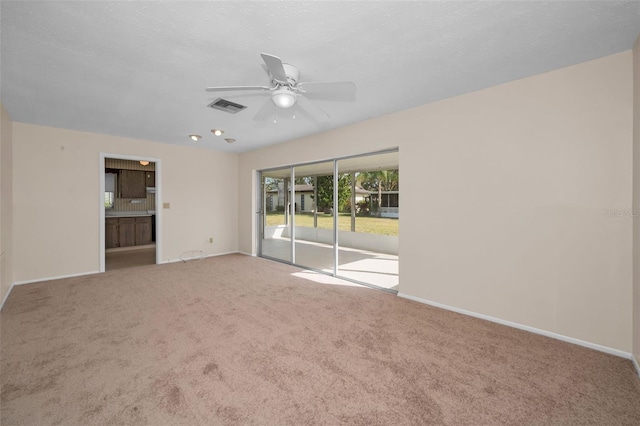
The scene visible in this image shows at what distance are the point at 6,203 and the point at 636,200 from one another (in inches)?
273

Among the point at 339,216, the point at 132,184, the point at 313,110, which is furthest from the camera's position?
the point at 132,184

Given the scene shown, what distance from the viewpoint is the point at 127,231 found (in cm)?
700

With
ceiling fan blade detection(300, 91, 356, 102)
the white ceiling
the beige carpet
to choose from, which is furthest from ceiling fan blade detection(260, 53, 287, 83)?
the beige carpet

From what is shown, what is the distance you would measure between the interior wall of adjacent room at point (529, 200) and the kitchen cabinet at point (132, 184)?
7.32m

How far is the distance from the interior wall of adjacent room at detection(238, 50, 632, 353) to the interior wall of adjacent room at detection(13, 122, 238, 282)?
4595mm

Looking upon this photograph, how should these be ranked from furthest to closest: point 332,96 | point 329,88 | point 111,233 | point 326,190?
point 111,233 < point 326,190 < point 332,96 < point 329,88

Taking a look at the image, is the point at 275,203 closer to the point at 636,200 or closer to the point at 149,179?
the point at 149,179

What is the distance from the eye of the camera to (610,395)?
5.78 feet

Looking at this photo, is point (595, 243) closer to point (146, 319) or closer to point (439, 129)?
point (439, 129)

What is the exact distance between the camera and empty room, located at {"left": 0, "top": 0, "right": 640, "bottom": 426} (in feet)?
5.65

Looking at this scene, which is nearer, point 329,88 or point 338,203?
point 329,88

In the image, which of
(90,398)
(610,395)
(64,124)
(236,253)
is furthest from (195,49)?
(236,253)

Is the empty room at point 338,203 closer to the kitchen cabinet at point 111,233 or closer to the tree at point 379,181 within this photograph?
the kitchen cabinet at point 111,233

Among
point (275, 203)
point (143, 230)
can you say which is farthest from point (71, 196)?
point (275, 203)
